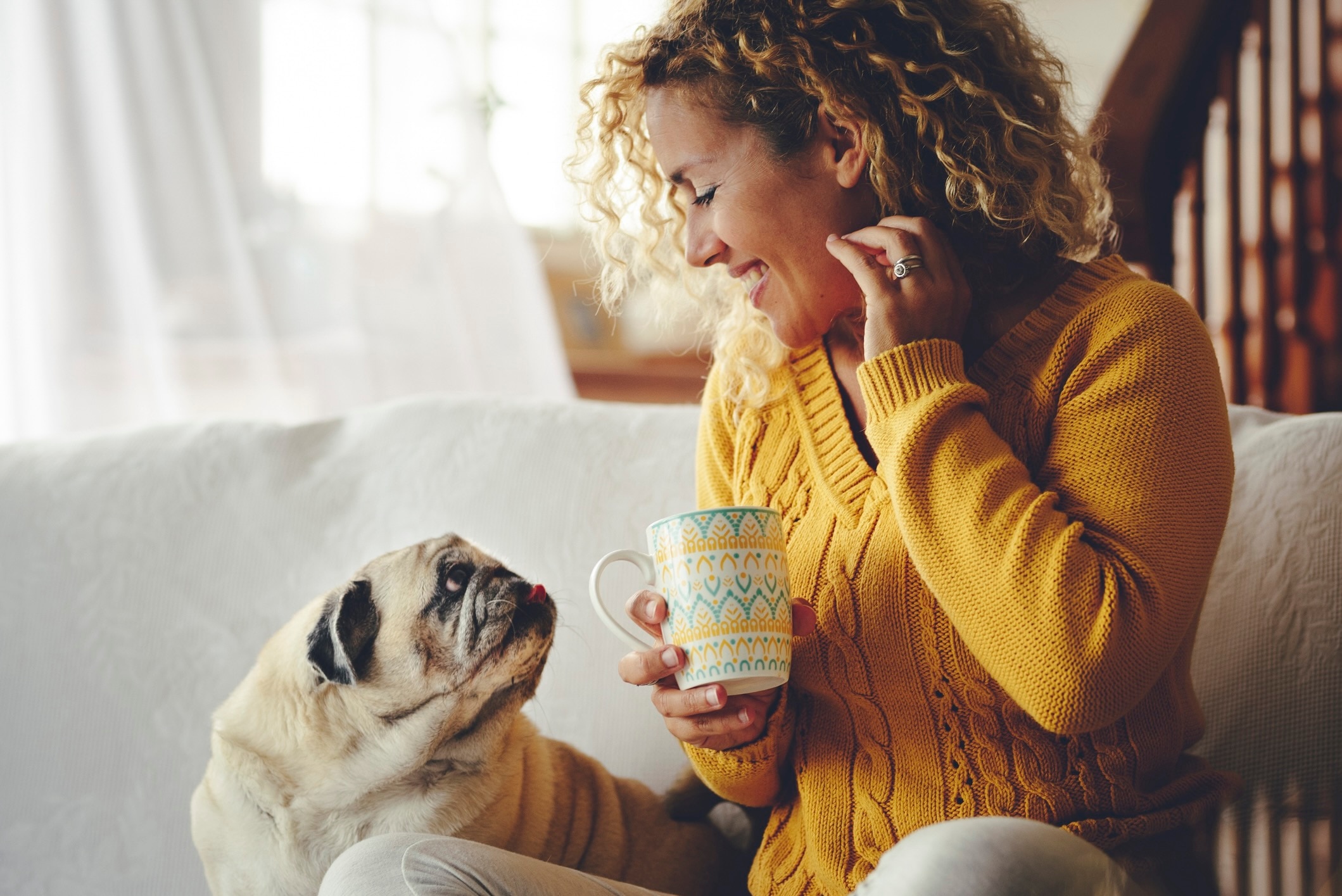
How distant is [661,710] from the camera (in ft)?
2.81

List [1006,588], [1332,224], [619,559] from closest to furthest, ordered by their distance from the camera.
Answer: [1006,588], [619,559], [1332,224]

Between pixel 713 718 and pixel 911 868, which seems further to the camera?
pixel 713 718

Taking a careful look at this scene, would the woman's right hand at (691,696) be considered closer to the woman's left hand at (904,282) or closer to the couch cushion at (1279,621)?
the woman's left hand at (904,282)

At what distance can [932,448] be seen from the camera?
0.78 m

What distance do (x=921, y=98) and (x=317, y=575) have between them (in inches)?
31.9

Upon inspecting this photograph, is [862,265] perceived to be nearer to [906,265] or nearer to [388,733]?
[906,265]

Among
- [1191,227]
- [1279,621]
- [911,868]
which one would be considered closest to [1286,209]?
[1191,227]

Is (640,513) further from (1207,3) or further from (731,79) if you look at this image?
(1207,3)

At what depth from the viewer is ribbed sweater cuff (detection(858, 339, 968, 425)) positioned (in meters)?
0.81

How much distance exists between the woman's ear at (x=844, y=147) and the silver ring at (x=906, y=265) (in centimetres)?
13

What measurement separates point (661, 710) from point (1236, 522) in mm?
615

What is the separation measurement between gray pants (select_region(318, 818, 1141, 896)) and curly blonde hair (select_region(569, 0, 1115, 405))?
522 mm

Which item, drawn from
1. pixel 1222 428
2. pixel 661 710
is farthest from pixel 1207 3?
pixel 661 710

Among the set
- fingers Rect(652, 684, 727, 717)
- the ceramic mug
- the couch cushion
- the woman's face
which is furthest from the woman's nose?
the couch cushion
